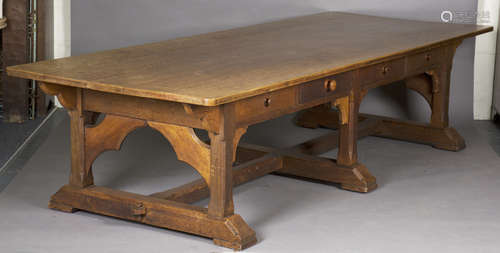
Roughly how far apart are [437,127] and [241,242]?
2218mm

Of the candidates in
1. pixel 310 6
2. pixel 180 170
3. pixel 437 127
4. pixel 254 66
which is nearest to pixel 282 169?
pixel 180 170

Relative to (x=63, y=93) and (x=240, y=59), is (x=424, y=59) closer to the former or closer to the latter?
(x=240, y=59)

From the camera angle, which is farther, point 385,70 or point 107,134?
point 385,70

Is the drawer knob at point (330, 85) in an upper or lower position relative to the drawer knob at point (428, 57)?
lower

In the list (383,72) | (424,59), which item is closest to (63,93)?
(383,72)

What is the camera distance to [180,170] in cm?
456

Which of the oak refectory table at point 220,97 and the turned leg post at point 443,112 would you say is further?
the turned leg post at point 443,112

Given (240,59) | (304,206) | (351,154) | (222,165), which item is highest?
(240,59)

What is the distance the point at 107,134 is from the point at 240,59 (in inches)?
27.5

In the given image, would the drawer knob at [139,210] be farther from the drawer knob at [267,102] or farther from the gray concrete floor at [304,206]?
the drawer knob at [267,102]

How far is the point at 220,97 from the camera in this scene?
3090 millimetres

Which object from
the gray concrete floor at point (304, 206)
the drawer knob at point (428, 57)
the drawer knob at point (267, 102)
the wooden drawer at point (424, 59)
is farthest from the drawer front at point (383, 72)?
the drawer knob at point (267, 102)

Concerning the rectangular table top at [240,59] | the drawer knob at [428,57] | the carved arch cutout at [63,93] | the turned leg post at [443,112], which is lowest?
the turned leg post at [443,112]

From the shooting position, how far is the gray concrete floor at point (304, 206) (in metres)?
3.45
